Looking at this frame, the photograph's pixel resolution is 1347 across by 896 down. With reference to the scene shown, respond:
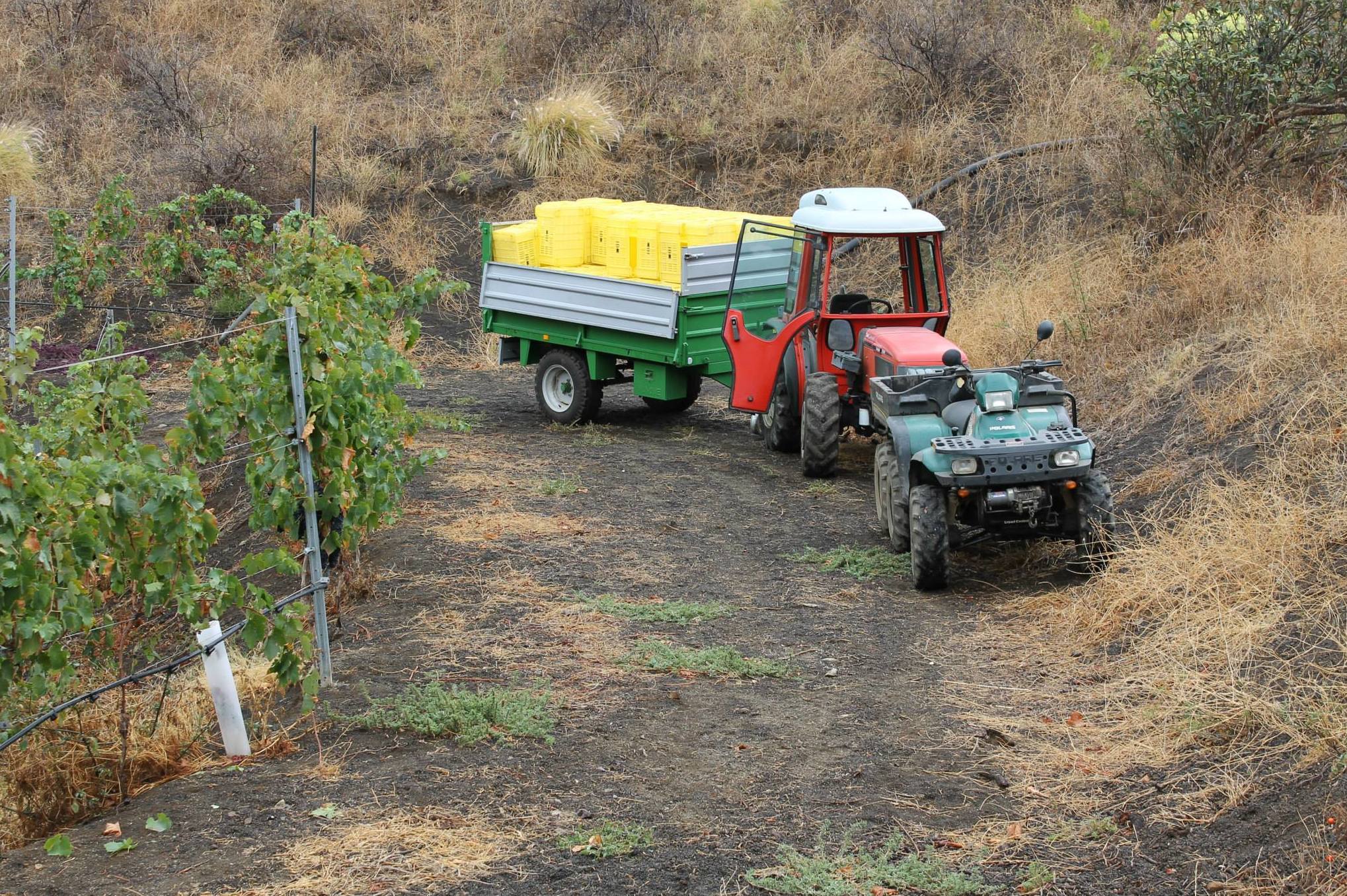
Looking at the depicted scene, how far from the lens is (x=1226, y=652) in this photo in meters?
5.88

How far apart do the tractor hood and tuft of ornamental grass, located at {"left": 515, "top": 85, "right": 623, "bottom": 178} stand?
10.6m

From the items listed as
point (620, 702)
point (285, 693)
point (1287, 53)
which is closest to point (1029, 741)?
point (620, 702)

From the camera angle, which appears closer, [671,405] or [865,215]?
[865,215]

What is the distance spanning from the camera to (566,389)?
12.6 m

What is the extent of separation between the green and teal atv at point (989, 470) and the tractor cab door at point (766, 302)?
2223 millimetres

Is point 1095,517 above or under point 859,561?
above

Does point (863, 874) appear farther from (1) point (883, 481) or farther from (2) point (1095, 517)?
(1) point (883, 481)

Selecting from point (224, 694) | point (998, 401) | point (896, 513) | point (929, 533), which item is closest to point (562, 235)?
point (896, 513)

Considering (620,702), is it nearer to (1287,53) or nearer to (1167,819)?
(1167,819)

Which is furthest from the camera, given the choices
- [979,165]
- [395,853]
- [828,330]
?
[979,165]

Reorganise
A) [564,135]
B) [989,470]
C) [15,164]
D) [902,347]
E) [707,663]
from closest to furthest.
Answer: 1. [707,663]
2. [989,470]
3. [902,347]
4. [15,164]
5. [564,135]

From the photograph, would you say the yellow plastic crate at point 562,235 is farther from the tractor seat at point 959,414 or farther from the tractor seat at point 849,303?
the tractor seat at point 959,414

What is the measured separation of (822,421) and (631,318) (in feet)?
7.58

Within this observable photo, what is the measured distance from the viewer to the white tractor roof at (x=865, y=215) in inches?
390
